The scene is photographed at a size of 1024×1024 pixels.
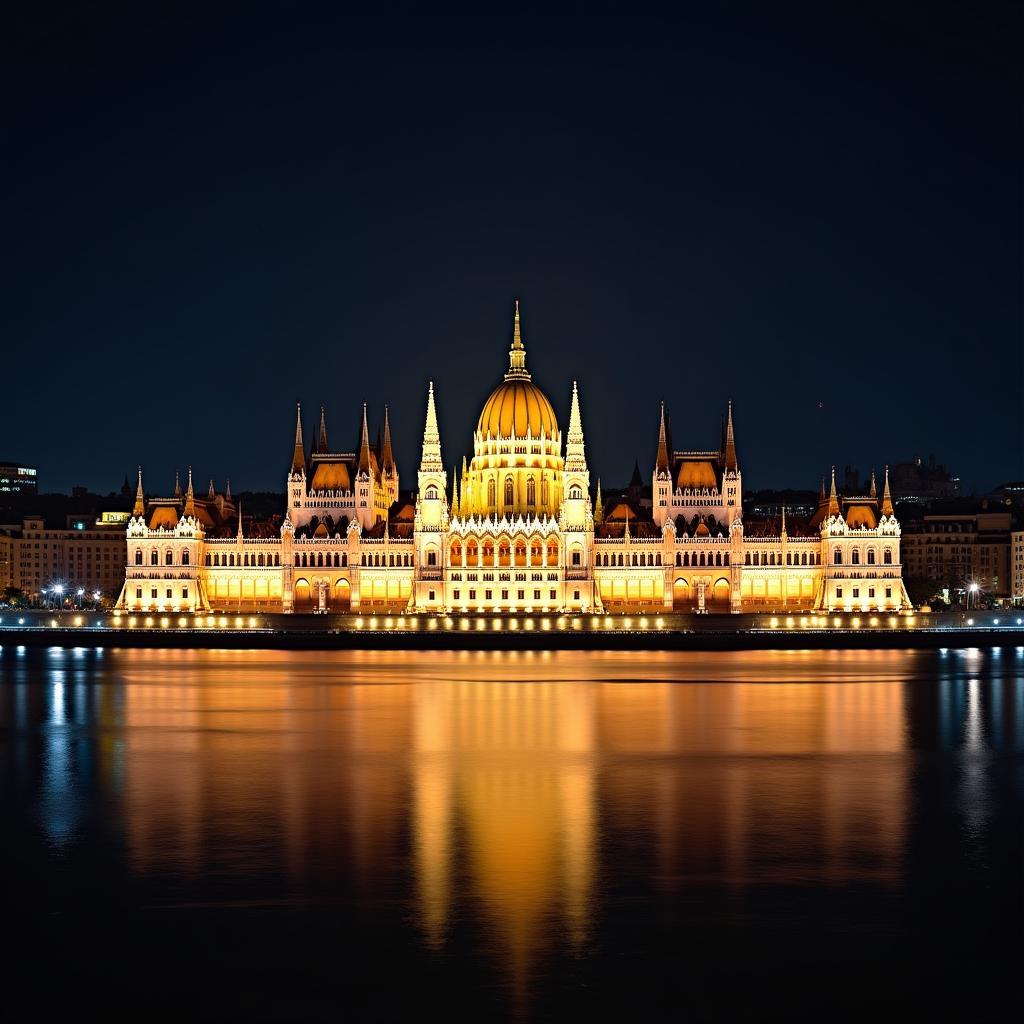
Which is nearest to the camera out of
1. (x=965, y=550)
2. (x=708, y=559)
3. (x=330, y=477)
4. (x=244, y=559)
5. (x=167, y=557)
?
(x=708, y=559)

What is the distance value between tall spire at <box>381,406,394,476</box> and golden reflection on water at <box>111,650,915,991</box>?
69.6 meters

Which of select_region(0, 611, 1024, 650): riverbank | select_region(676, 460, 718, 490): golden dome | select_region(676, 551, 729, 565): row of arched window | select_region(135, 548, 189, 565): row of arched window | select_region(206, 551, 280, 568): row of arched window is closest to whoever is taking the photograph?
select_region(0, 611, 1024, 650): riverbank

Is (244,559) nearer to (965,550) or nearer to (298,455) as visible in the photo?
(298,455)

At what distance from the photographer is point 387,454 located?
137250 millimetres

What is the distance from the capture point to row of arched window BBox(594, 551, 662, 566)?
122562 millimetres

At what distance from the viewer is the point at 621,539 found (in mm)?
122812

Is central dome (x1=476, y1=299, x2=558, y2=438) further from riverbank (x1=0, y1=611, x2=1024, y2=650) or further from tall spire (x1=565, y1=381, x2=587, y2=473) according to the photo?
riverbank (x1=0, y1=611, x2=1024, y2=650)

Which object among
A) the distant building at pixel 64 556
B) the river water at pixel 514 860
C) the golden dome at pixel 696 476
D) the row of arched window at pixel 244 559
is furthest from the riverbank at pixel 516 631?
the distant building at pixel 64 556

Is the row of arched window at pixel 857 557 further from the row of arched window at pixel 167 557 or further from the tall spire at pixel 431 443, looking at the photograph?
the row of arched window at pixel 167 557

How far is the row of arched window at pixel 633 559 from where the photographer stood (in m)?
123

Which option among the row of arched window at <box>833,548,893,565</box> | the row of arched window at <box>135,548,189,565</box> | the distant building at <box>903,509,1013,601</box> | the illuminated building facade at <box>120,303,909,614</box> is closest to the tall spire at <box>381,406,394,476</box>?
the illuminated building facade at <box>120,303,909,614</box>

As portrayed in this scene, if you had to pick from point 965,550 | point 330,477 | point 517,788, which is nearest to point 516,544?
point 330,477

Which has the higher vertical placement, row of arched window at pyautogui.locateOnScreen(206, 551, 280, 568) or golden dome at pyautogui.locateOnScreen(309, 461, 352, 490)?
golden dome at pyautogui.locateOnScreen(309, 461, 352, 490)

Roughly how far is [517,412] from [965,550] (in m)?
55.6
